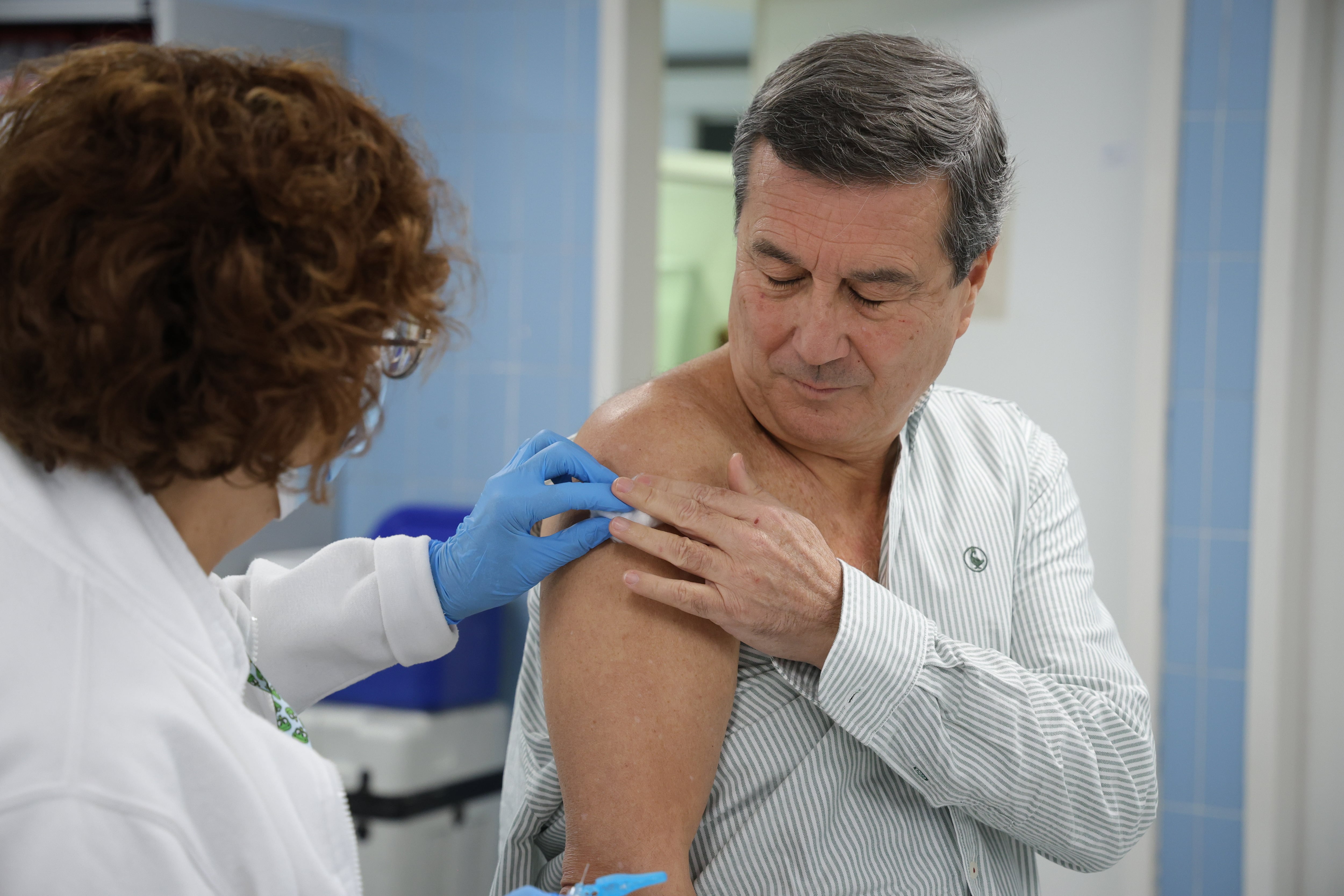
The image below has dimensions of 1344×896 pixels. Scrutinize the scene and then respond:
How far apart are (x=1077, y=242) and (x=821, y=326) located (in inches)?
79.1

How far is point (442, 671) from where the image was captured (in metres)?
2.61

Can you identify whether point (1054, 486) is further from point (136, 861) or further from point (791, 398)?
point (136, 861)

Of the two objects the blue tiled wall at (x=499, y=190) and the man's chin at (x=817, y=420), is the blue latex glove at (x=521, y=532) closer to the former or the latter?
the man's chin at (x=817, y=420)

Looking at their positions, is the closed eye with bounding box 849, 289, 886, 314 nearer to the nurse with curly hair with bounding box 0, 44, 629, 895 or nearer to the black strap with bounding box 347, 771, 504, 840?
the nurse with curly hair with bounding box 0, 44, 629, 895

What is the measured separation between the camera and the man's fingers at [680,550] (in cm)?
102

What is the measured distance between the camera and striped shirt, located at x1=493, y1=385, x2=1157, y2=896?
1.06 metres

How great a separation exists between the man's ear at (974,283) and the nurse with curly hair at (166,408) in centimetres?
70

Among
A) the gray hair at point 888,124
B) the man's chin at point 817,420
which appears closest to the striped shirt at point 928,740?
the man's chin at point 817,420

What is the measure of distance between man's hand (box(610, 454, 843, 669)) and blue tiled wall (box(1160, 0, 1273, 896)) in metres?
1.96

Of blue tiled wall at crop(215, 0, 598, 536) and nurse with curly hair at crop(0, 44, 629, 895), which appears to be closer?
nurse with curly hair at crop(0, 44, 629, 895)

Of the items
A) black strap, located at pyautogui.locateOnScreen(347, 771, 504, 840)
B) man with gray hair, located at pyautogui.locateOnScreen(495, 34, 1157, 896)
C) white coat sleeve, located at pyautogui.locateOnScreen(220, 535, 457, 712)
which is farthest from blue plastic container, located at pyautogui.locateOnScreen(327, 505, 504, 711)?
man with gray hair, located at pyautogui.locateOnScreen(495, 34, 1157, 896)

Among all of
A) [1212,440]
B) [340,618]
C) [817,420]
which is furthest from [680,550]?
[1212,440]

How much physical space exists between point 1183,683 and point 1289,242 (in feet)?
3.66

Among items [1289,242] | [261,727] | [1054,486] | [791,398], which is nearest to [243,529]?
[261,727]
